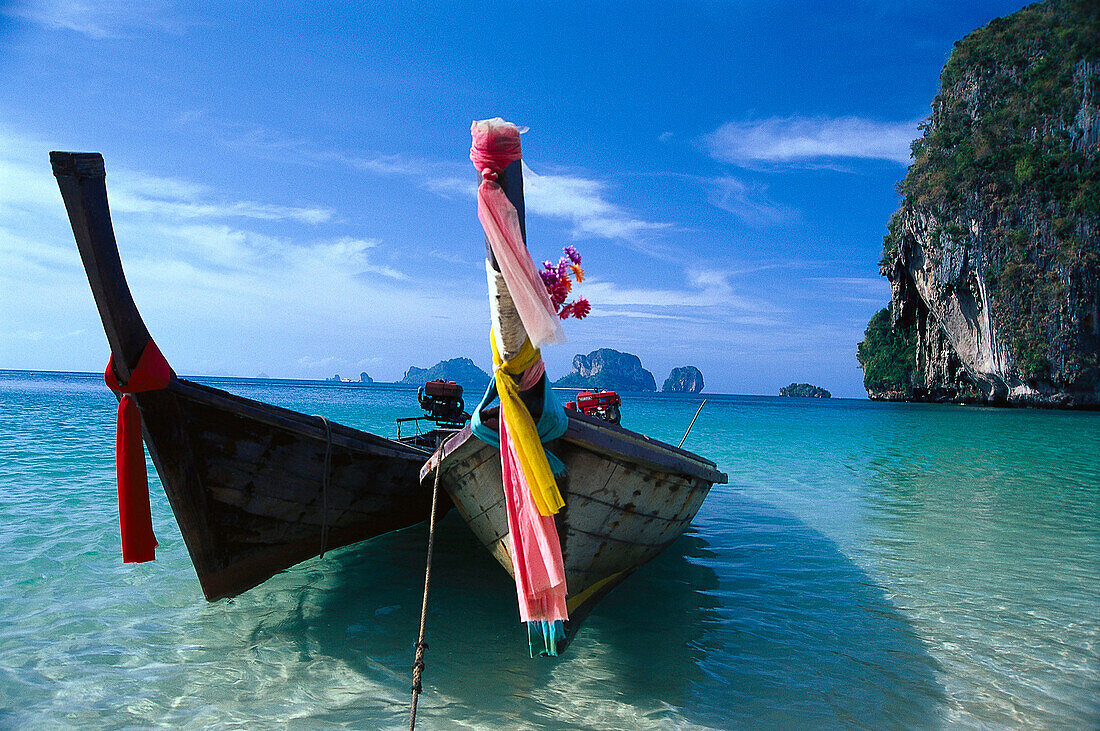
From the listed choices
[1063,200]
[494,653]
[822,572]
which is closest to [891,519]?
[822,572]

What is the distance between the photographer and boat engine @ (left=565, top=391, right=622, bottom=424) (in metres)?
8.41

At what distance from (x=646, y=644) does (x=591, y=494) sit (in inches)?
51.9

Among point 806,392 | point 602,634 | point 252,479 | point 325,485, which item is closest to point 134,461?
point 252,479

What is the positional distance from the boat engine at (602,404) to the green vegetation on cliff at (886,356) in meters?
60.7

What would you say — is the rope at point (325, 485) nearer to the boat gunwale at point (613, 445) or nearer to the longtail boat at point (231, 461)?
the longtail boat at point (231, 461)

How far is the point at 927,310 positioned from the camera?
5316cm

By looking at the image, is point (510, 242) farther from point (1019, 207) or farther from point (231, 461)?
point (1019, 207)

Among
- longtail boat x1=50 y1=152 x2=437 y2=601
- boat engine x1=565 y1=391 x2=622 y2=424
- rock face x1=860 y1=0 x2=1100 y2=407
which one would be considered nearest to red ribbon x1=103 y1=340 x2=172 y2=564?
longtail boat x1=50 y1=152 x2=437 y2=601

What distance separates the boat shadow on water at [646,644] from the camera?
3.64 m

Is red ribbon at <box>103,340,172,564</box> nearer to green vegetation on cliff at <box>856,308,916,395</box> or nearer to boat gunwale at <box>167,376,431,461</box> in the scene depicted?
boat gunwale at <box>167,376,431,461</box>

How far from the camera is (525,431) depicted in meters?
3.49

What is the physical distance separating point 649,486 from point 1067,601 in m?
4.21

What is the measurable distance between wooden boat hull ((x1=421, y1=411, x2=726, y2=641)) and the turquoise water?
1.83ft

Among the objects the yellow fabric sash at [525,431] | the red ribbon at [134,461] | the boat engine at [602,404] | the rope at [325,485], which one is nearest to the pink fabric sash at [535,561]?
the yellow fabric sash at [525,431]
